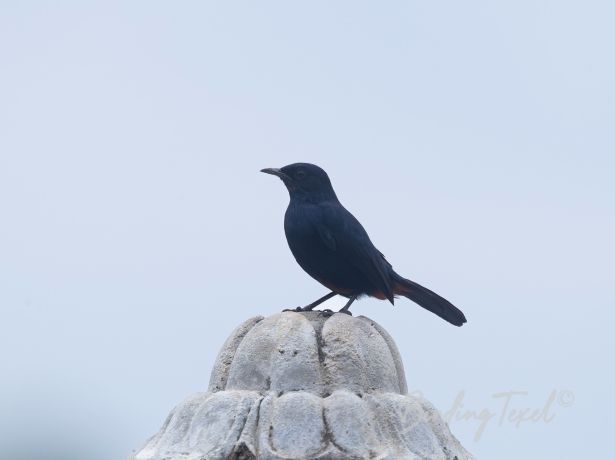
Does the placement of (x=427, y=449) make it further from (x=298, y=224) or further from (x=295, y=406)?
(x=298, y=224)

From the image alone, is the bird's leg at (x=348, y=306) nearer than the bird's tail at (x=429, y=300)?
Yes

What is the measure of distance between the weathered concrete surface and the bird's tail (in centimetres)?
157

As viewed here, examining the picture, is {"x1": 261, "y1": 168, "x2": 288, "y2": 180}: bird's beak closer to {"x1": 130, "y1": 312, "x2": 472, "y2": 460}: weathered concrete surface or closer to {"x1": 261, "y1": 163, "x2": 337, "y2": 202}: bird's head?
{"x1": 261, "y1": 163, "x2": 337, "y2": 202}: bird's head

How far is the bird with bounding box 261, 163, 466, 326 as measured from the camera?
721 centimetres

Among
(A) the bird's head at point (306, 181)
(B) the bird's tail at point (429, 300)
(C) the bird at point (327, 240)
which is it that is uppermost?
(A) the bird's head at point (306, 181)

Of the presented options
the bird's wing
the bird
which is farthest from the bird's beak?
the bird's wing

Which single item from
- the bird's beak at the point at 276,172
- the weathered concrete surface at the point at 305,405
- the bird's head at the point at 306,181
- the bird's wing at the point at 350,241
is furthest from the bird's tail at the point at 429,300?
the weathered concrete surface at the point at 305,405

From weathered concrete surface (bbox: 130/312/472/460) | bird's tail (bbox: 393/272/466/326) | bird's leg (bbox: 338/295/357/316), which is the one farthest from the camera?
bird's tail (bbox: 393/272/466/326)

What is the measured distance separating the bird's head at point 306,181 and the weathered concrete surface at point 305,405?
4.42ft

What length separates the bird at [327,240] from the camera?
7207mm

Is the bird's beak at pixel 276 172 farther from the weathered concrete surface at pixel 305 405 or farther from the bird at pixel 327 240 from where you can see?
the weathered concrete surface at pixel 305 405

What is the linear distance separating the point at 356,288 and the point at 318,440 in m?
2.13

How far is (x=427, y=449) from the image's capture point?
218 inches

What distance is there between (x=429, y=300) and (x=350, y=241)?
3.10ft
